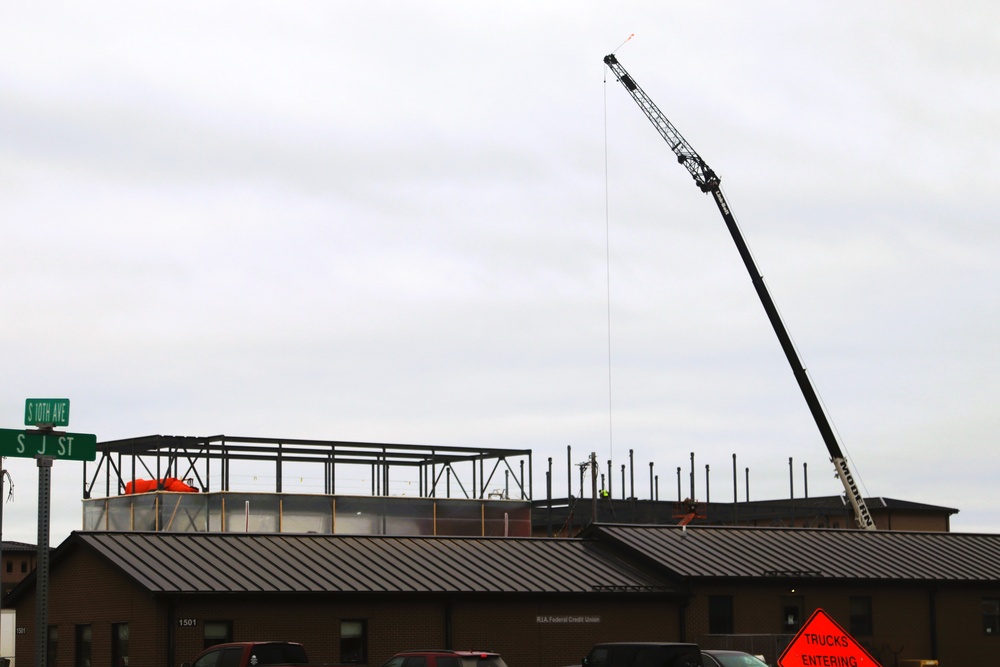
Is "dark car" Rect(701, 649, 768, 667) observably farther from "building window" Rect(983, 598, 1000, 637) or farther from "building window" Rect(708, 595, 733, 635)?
"building window" Rect(983, 598, 1000, 637)

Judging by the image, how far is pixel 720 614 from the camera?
4219 cm

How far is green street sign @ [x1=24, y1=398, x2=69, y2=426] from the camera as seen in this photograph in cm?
1455

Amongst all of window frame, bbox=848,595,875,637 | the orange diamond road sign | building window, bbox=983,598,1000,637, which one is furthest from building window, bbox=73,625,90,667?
building window, bbox=983,598,1000,637

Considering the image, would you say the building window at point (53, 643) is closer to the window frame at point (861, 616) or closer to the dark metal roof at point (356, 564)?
the dark metal roof at point (356, 564)

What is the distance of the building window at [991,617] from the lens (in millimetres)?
47531

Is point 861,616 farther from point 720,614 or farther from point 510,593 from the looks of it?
point 510,593

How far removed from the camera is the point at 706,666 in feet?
92.2

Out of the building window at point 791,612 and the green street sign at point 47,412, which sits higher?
the green street sign at point 47,412

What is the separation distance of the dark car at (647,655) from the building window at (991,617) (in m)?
23.4

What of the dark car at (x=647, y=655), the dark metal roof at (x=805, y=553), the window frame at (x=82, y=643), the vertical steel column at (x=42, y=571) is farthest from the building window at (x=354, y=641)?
the vertical steel column at (x=42, y=571)

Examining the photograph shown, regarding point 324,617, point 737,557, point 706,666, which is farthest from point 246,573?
point 737,557

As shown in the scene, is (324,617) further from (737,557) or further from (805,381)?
(805,381)

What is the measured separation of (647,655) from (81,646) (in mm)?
16623

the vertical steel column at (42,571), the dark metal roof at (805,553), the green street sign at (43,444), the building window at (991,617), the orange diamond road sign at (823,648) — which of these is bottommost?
the building window at (991,617)
